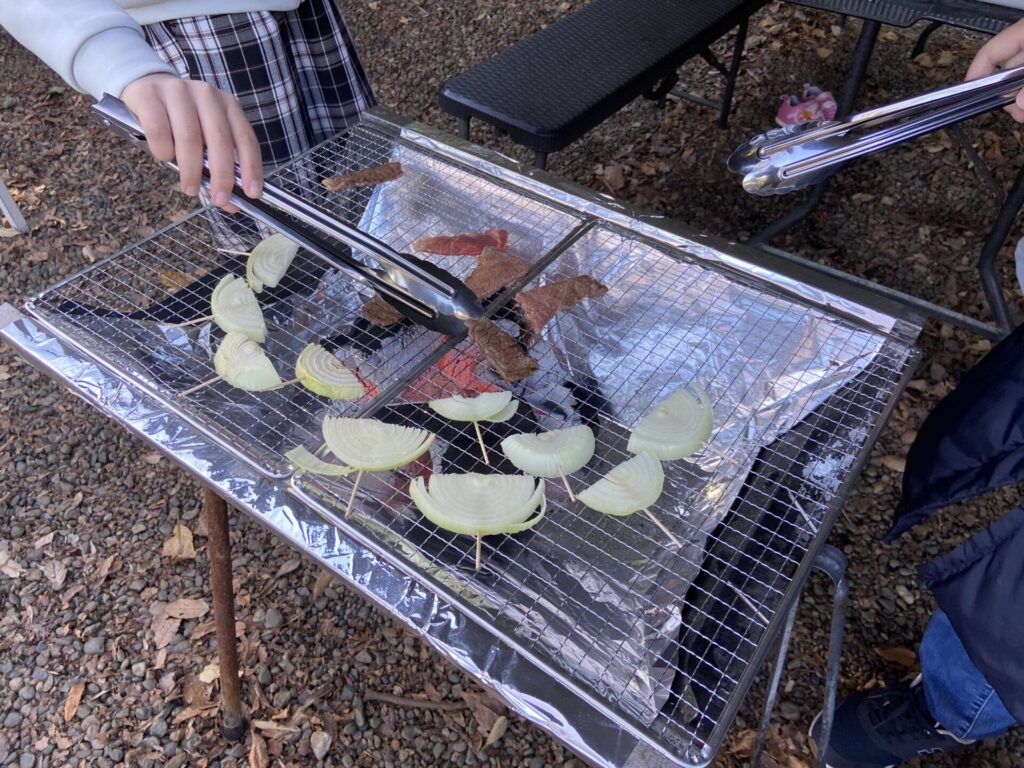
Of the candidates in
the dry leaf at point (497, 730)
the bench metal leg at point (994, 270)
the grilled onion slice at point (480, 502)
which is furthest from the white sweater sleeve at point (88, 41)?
the bench metal leg at point (994, 270)

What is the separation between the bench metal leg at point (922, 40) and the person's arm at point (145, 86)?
378cm

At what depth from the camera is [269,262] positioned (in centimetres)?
171

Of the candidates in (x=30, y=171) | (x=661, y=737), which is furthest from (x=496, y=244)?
(x=30, y=171)

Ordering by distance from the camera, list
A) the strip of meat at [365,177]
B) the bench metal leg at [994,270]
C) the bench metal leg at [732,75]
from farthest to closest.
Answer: the bench metal leg at [732,75], the bench metal leg at [994,270], the strip of meat at [365,177]

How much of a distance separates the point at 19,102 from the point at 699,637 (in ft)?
16.8

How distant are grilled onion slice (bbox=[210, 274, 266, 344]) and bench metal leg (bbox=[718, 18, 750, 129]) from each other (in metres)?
2.45

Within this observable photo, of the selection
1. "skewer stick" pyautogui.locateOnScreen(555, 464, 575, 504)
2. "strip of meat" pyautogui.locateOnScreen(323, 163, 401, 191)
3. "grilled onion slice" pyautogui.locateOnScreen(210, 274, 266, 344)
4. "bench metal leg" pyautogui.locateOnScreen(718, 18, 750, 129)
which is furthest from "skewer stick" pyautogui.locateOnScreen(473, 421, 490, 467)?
"bench metal leg" pyautogui.locateOnScreen(718, 18, 750, 129)

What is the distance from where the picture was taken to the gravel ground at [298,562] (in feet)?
6.70

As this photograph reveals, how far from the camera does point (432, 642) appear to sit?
118 cm

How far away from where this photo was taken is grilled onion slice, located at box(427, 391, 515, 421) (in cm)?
144

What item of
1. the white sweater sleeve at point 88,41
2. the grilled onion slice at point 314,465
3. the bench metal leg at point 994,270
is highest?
the white sweater sleeve at point 88,41

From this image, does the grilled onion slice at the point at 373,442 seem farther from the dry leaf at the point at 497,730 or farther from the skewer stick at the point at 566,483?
the dry leaf at the point at 497,730

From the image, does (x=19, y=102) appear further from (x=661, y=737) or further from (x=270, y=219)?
(x=661, y=737)

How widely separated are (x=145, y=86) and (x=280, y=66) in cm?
85
